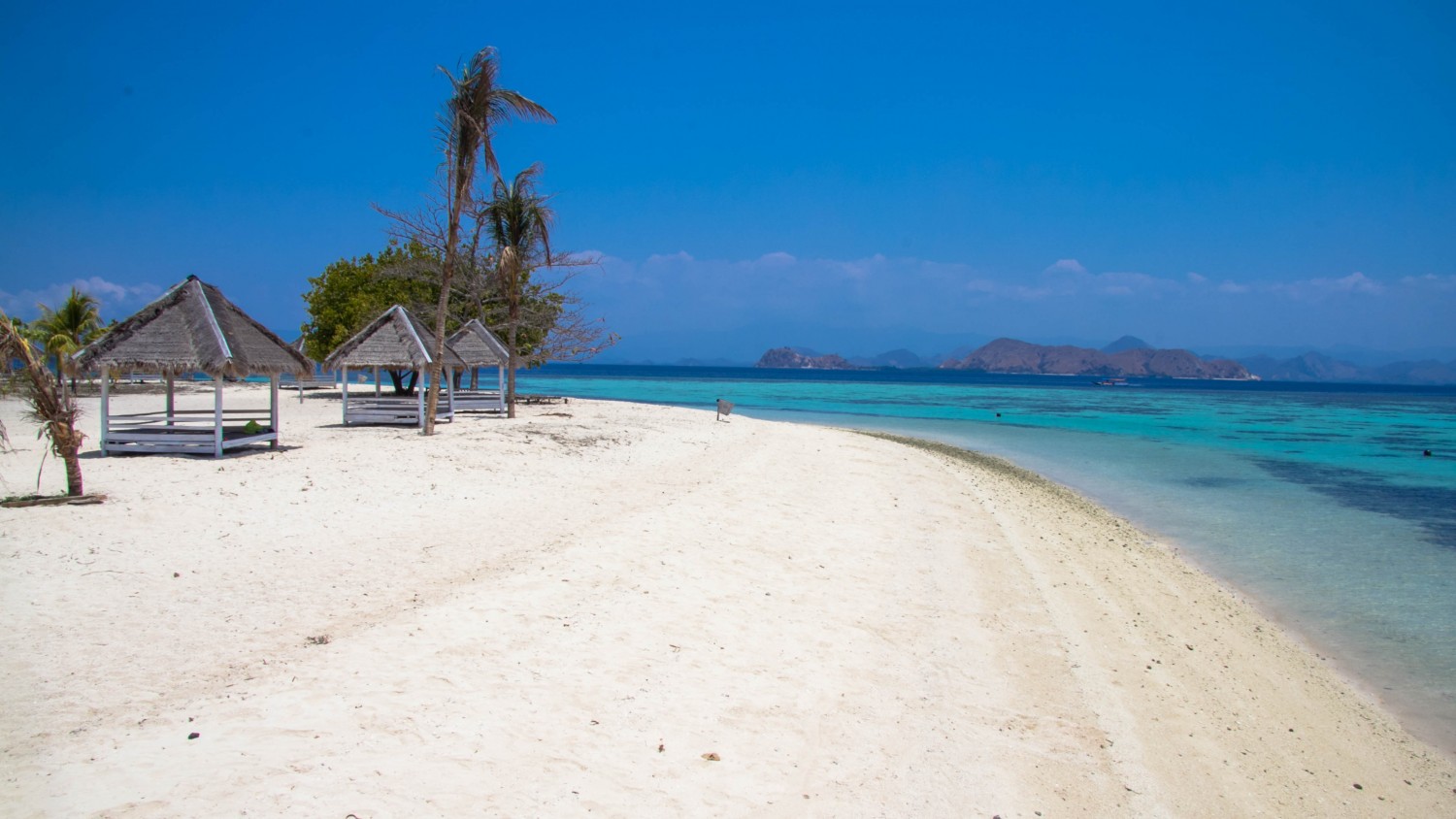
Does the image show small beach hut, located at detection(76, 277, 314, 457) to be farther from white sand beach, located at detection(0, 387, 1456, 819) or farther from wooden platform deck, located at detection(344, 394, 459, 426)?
wooden platform deck, located at detection(344, 394, 459, 426)

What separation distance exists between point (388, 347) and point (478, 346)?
3871 mm

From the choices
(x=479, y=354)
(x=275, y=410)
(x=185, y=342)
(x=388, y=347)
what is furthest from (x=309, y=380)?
(x=185, y=342)

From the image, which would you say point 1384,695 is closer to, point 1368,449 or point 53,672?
point 53,672

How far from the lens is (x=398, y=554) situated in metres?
7.89

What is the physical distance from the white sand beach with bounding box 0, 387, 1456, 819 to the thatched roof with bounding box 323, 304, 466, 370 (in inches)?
262

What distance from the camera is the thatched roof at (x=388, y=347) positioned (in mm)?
17125

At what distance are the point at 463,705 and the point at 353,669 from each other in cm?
90

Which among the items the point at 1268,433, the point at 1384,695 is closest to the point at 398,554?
the point at 1384,695

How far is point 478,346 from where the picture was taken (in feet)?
69.7

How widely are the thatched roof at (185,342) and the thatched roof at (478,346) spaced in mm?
6807

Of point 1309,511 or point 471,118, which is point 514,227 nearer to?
point 471,118

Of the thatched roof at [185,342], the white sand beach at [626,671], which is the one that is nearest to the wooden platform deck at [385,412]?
the thatched roof at [185,342]

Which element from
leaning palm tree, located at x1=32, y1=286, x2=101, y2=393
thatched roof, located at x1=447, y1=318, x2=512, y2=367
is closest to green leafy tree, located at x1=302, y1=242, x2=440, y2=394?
thatched roof, located at x1=447, y1=318, x2=512, y2=367

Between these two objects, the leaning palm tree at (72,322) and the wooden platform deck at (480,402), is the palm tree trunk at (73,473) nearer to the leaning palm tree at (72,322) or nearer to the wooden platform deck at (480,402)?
the wooden platform deck at (480,402)
